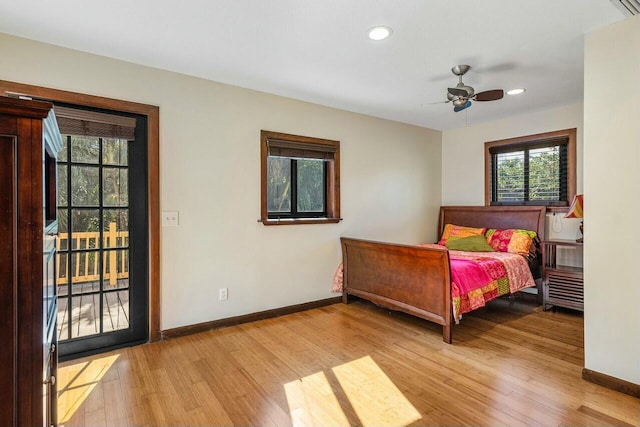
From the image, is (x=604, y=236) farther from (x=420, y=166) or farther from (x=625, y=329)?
(x=420, y=166)

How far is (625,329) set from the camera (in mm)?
2141

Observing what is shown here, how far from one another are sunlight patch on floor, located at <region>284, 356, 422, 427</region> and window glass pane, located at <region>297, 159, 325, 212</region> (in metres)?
2.06

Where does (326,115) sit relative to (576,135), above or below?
above

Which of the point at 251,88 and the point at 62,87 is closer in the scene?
the point at 62,87

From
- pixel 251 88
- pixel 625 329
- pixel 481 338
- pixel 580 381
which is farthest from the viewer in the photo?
pixel 251 88

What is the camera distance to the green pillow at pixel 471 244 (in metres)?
4.37

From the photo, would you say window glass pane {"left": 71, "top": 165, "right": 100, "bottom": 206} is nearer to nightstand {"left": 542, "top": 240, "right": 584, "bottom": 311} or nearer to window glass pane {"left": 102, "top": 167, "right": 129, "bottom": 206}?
window glass pane {"left": 102, "top": 167, "right": 129, "bottom": 206}

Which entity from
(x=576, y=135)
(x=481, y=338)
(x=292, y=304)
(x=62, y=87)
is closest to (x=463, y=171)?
(x=576, y=135)

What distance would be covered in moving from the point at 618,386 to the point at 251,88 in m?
3.78

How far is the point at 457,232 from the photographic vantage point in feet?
16.0

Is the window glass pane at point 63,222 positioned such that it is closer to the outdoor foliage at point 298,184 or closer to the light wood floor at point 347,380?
the light wood floor at point 347,380

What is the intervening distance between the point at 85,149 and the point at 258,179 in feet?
4.94

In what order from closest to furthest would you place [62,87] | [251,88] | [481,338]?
1. [62,87]
2. [481,338]
3. [251,88]

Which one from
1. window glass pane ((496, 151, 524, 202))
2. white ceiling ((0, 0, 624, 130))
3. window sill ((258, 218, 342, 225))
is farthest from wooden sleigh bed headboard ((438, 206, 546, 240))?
window sill ((258, 218, 342, 225))
